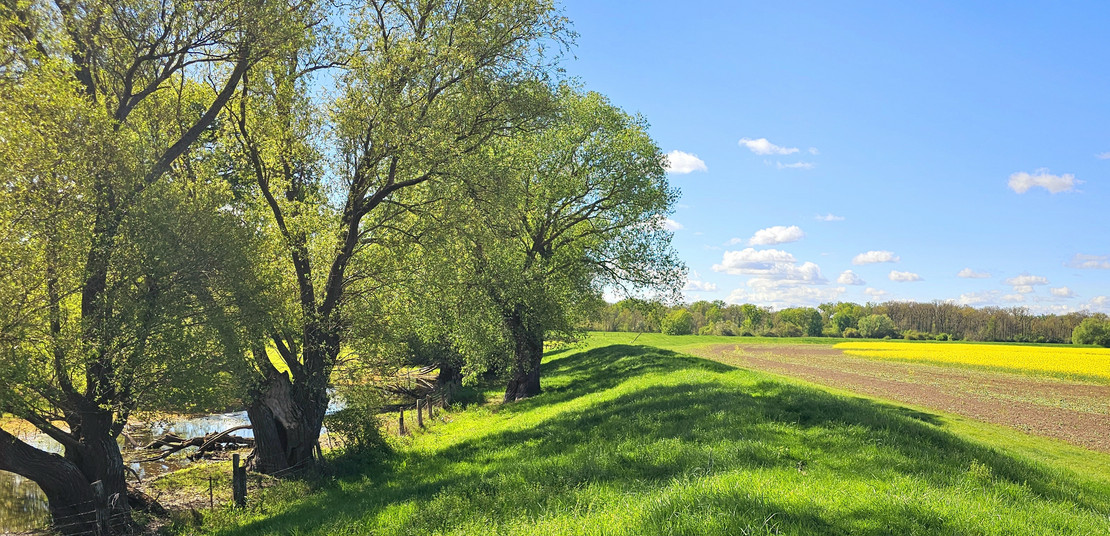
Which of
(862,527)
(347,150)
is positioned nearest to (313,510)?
(347,150)

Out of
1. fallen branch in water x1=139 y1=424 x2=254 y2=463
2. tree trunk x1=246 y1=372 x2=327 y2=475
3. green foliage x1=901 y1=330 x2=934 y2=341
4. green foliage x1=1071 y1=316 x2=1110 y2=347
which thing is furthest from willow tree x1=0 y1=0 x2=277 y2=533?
green foliage x1=901 y1=330 x2=934 y2=341

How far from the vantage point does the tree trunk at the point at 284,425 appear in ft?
52.8

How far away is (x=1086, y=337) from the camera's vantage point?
113 meters

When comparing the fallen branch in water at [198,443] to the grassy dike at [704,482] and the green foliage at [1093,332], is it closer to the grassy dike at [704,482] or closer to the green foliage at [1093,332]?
the grassy dike at [704,482]

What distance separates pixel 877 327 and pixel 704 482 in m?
176

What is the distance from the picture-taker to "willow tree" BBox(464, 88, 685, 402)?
84.8ft

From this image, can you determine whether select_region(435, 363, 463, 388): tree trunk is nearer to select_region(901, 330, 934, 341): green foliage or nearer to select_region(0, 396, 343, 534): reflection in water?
select_region(0, 396, 343, 534): reflection in water

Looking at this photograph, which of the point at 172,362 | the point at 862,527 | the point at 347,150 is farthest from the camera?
the point at 347,150

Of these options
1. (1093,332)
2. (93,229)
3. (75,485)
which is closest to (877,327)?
(1093,332)

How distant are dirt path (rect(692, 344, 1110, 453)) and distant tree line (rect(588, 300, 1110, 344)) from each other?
7116cm

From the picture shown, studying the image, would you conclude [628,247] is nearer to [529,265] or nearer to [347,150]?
[529,265]

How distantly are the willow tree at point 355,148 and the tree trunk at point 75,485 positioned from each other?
3659 mm

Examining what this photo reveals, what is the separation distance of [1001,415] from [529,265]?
1068 inches

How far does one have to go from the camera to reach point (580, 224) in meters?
30.2
